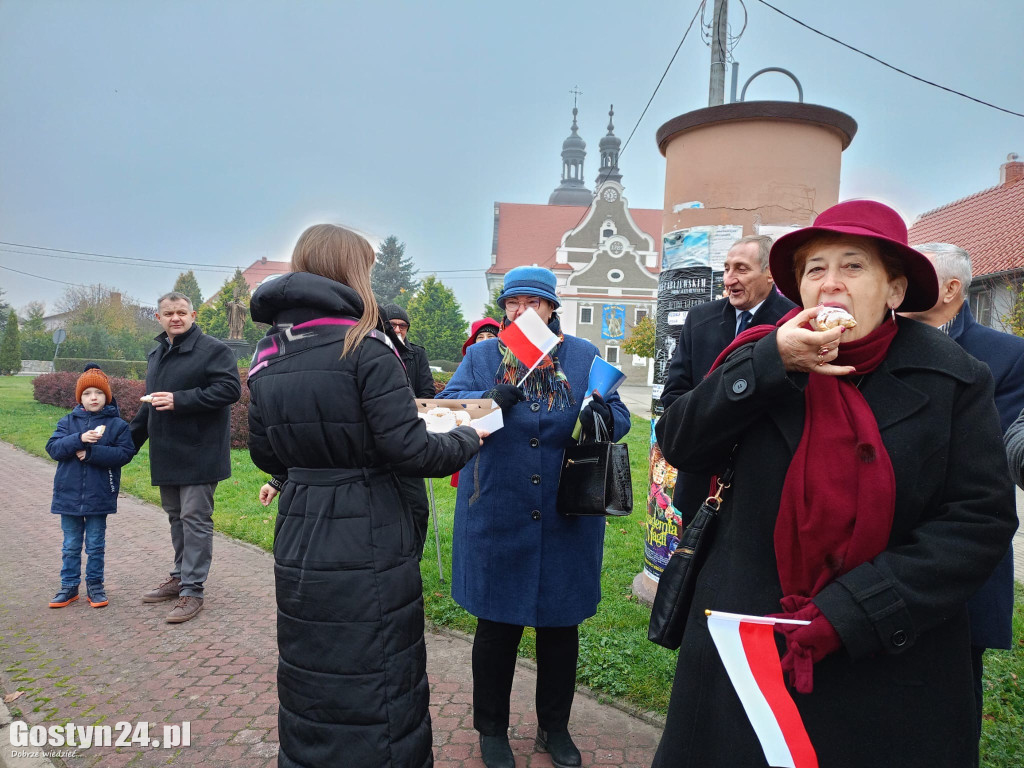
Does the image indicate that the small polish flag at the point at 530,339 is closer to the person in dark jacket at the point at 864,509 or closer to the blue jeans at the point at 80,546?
the person in dark jacket at the point at 864,509

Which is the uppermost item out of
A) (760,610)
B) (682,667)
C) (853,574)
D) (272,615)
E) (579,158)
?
(579,158)

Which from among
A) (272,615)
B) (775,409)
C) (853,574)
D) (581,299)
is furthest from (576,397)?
(581,299)

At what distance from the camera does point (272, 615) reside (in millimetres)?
5191

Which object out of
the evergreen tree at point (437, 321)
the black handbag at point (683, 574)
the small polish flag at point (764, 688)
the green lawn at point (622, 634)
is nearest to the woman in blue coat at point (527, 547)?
the green lawn at point (622, 634)

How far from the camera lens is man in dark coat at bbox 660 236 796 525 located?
10.6ft

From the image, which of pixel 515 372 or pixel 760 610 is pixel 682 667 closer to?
pixel 760 610

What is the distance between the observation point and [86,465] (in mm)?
5203

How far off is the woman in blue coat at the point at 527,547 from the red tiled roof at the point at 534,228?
59600 millimetres

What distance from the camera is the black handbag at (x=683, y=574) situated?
1943 mm

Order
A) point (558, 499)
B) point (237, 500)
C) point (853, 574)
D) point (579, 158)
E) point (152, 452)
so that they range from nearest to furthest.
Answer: point (853, 574)
point (558, 499)
point (152, 452)
point (237, 500)
point (579, 158)

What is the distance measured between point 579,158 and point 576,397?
275 feet

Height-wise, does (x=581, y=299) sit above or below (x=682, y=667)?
above

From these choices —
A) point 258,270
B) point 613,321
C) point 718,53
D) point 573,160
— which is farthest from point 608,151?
point 718,53

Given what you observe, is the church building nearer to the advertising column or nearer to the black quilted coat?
the advertising column
